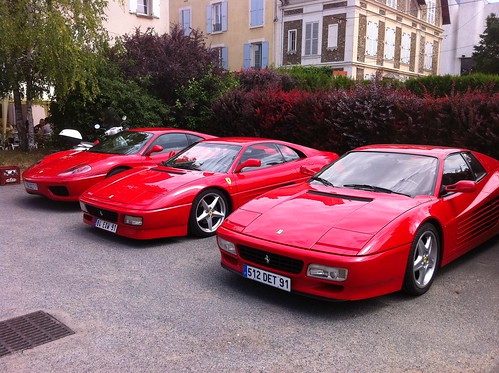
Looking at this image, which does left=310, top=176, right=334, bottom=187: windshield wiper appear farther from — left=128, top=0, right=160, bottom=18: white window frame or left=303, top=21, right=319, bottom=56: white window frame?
left=303, top=21, right=319, bottom=56: white window frame

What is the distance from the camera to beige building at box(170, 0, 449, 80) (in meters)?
A: 27.9

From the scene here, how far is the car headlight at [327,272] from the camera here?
354 centimetres

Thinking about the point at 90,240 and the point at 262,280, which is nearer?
the point at 262,280

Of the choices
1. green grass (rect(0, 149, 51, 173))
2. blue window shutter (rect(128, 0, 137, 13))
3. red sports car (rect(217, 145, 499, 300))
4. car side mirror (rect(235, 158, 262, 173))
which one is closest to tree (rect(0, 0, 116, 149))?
green grass (rect(0, 149, 51, 173))

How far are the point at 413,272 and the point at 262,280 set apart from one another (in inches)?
50.4

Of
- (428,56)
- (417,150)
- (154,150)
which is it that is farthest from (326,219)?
(428,56)

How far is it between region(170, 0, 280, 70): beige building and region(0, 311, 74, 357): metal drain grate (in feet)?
88.3

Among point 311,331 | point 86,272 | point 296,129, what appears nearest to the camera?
point 311,331

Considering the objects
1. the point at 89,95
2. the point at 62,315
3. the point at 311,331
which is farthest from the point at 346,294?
the point at 89,95

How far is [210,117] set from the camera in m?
13.5

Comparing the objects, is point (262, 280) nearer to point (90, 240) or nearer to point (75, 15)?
point (90, 240)

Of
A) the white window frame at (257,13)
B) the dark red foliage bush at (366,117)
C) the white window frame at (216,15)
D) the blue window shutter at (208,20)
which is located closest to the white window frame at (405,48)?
the white window frame at (257,13)

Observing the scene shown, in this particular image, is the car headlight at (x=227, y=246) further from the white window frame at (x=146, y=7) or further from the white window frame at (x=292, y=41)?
the white window frame at (x=292, y=41)

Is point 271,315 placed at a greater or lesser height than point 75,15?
lesser
